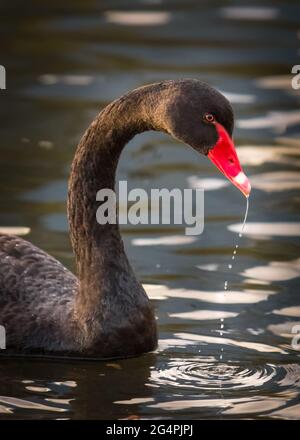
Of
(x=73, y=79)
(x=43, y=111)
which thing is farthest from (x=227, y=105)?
(x=73, y=79)

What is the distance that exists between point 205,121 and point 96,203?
37.1 inches

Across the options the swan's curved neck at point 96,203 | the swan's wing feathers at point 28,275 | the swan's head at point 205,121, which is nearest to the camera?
the swan's head at point 205,121

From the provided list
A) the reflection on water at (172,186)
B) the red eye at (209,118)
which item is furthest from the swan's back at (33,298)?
the red eye at (209,118)

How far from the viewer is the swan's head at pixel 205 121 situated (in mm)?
7016

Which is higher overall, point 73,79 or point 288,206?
point 73,79

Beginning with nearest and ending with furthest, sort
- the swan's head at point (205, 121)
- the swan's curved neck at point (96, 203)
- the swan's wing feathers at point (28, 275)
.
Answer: the swan's head at point (205, 121) → the swan's curved neck at point (96, 203) → the swan's wing feathers at point (28, 275)

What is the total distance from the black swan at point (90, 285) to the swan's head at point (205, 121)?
193mm

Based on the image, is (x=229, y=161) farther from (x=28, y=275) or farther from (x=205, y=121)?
(x=28, y=275)

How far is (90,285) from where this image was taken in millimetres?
7727

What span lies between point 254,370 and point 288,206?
277 centimetres

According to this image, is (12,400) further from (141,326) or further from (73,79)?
(73,79)

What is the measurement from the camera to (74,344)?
7.63 meters

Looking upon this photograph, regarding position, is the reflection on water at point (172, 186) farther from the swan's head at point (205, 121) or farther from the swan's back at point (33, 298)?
the swan's head at point (205, 121)

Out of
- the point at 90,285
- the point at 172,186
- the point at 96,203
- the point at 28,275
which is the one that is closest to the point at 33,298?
the point at 28,275
